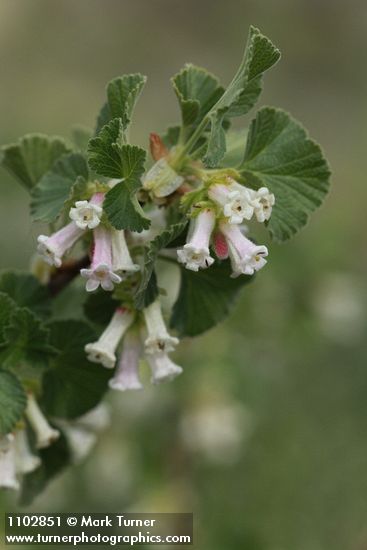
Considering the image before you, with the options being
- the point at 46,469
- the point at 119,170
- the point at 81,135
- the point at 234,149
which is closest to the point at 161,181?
the point at 119,170

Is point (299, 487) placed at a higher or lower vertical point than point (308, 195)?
lower

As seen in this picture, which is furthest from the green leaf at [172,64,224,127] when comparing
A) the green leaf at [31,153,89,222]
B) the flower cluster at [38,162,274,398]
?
the green leaf at [31,153,89,222]

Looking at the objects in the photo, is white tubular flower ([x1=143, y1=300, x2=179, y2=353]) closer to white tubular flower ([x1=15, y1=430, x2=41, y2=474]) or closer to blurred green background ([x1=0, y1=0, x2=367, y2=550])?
white tubular flower ([x1=15, y1=430, x2=41, y2=474])

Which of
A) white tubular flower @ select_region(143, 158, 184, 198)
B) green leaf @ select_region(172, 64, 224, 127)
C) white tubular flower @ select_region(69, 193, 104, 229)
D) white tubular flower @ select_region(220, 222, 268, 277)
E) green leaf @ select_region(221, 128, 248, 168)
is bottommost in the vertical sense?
white tubular flower @ select_region(220, 222, 268, 277)

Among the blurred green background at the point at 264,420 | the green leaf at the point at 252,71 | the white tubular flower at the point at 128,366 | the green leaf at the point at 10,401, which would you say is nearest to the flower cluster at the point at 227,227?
the green leaf at the point at 252,71

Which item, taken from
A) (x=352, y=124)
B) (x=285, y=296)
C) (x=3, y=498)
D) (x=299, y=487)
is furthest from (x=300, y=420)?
(x=352, y=124)

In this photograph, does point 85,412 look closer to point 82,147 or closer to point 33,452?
point 33,452
